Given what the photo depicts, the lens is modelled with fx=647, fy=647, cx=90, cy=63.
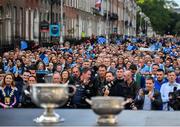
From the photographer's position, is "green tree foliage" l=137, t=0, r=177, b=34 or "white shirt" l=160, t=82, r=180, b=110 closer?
"white shirt" l=160, t=82, r=180, b=110

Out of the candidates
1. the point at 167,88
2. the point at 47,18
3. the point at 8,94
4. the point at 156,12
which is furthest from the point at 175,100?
the point at 156,12

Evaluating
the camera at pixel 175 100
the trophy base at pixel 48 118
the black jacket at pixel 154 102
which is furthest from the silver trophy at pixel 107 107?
the camera at pixel 175 100

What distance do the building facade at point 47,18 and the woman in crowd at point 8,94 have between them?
2927 cm

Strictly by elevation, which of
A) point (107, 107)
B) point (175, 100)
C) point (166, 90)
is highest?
point (107, 107)

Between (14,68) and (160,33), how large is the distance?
17546 centimetres

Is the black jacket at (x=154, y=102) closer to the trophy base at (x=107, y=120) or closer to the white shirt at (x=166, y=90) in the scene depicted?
the white shirt at (x=166, y=90)

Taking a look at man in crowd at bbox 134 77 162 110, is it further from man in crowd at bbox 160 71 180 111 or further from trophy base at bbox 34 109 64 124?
trophy base at bbox 34 109 64 124

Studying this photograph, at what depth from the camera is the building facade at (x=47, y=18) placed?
1786 inches

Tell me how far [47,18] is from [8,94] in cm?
4879

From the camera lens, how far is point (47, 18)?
61812 millimetres

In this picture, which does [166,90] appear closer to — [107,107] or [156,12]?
[107,107]

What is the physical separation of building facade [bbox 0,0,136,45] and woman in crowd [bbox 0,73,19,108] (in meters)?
29.3

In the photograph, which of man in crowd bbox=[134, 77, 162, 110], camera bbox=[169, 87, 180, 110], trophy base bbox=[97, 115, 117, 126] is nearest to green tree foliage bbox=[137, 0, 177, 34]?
camera bbox=[169, 87, 180, 110]

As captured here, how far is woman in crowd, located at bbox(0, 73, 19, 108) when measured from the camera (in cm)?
1314
